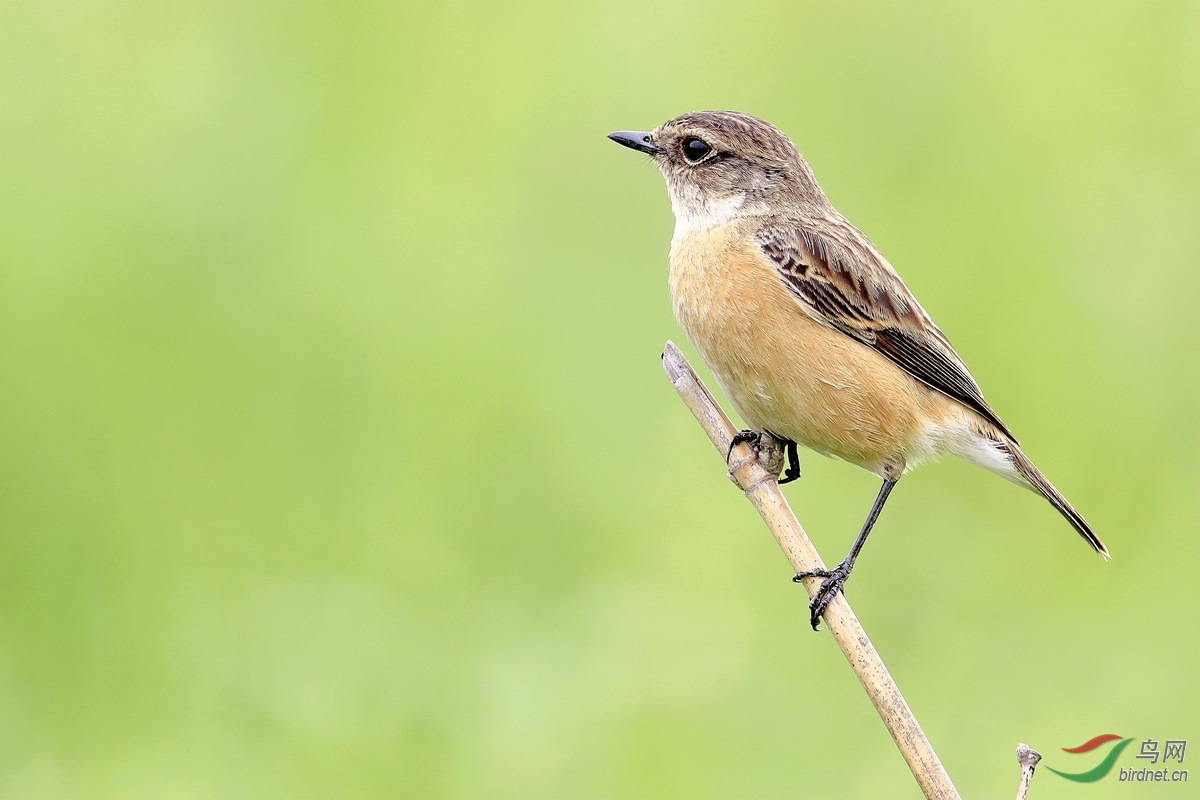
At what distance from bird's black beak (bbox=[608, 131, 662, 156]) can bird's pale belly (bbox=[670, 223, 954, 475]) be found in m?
0.57

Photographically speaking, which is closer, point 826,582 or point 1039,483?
point 826,582

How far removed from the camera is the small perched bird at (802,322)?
4.51m

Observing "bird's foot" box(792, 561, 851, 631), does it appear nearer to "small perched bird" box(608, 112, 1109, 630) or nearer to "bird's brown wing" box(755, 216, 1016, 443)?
"small perched bird" box(608, 112, 1109, 630)

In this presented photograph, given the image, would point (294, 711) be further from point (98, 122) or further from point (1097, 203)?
point (1097, 203)

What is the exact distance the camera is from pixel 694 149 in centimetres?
510

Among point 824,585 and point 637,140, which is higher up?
point 637,140

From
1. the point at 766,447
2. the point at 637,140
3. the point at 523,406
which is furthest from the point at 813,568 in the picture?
the point at 523,406

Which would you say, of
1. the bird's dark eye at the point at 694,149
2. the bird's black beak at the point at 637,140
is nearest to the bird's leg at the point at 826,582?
the bird's dark eye at the point at 694,149

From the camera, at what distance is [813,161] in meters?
6.71

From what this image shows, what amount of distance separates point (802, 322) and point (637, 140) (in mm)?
1056

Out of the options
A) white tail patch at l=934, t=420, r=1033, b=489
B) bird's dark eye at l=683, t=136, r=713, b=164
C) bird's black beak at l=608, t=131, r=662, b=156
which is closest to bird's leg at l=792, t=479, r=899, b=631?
white tail patch at l=934, t=420, r=1033, b=489

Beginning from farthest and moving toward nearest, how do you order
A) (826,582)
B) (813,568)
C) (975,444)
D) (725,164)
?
(725,164)
(975,444)
(826,582)
(813,568)

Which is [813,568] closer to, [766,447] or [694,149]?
[766,447]

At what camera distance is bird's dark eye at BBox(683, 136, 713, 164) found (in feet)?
16.7
